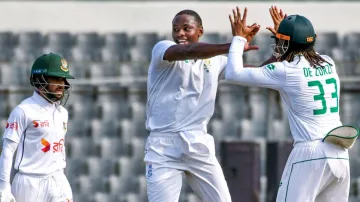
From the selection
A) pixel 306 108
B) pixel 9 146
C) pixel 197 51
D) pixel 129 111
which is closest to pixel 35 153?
pixel 9 146

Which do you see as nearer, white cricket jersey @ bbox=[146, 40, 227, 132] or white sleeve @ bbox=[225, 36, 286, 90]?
white sleeve @ bbox=[225, 36, 286, 90]

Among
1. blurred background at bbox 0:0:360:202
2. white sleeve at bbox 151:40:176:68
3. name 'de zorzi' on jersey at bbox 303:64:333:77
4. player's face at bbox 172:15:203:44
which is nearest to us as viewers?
name 'de zorzi' on jersey at bbox 303:64:333:77

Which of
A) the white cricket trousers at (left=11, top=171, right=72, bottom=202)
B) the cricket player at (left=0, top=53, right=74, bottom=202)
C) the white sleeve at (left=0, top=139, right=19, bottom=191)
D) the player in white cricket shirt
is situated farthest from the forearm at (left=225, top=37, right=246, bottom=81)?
the white sleeve at (left=0, top=139, right=19, bottom=191)

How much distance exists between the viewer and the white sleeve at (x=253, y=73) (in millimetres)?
6969

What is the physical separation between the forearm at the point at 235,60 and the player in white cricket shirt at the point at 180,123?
1.42ft

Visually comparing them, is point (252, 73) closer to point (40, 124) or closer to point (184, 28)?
point (184, 28)

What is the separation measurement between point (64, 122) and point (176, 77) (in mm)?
921

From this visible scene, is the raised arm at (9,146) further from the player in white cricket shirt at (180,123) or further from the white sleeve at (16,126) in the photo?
the player in white cricket shirt at (180,123)

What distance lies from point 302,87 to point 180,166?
1.13 meters

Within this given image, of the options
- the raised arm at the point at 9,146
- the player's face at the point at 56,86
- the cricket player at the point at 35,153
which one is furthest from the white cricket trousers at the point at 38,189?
the player's face at the point at 56,86

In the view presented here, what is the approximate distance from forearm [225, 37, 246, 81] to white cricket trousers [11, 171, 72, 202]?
1.52m

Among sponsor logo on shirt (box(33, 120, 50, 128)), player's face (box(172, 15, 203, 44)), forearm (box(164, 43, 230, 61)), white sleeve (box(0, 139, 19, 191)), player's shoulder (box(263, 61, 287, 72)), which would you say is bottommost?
white sleeve (box(0, 139, 19, 191))

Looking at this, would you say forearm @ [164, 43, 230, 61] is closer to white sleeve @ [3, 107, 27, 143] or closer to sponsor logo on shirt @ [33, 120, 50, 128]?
sponsor logo on shirt @ [33, 120, 50, 128]

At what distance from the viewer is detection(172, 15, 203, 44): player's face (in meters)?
7.50
